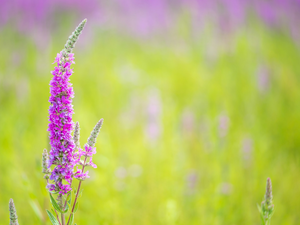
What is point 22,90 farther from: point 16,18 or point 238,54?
point 238,54

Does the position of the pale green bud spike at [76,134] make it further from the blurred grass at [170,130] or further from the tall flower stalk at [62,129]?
the blurred grass at [170,130]

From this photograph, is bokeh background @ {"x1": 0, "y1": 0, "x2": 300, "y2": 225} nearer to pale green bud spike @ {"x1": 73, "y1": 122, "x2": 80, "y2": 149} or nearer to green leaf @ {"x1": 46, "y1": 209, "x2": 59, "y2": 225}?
green leaf @ {"x1": 46, "y1": 209, "x2": 59, "y2": 225}

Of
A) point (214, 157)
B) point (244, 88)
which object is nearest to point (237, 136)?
point (214, 157)

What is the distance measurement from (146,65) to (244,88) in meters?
2.08

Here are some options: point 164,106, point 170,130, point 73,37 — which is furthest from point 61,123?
point 164,106

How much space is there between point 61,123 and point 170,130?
2828mm

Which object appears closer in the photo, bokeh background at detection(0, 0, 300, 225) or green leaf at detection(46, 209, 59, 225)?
green leaf at detection(46, 209, 59, 225)

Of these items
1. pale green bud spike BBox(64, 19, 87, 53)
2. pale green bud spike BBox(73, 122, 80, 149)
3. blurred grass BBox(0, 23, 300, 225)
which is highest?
blurred grass BBox(0, 23, 300, 225)

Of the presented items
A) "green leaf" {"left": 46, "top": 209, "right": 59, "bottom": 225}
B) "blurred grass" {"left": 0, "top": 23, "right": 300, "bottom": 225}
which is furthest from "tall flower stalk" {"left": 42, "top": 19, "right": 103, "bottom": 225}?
"blurred grass" {"left": 0, "top": 23, "right": 300, "bottom": 225}

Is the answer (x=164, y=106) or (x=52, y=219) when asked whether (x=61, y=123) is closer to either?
(x=52, y=219)

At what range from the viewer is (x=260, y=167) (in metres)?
2.66

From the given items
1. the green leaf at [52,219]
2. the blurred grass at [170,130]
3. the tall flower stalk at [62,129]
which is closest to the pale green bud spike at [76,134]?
the tall flower stalk at [62,129]

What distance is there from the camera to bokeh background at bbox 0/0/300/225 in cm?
229

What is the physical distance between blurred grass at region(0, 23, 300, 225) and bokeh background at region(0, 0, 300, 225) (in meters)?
0.02
